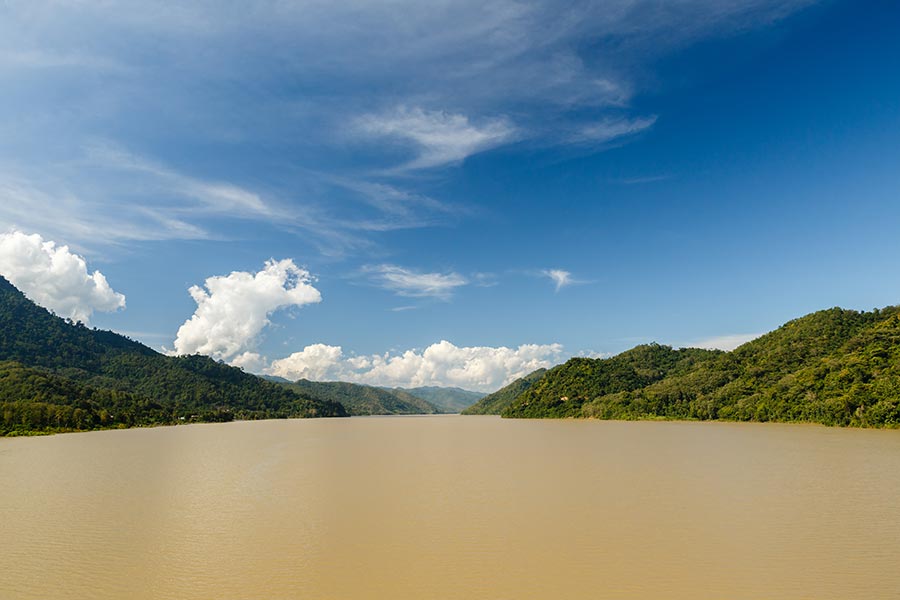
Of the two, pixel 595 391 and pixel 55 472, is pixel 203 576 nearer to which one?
pixel 55 472

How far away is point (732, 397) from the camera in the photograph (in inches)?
4198

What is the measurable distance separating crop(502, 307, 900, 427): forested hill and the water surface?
1996 inches

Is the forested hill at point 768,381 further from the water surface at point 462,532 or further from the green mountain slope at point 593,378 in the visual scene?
the water surface at point 462,532

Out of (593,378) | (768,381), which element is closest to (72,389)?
(593,378)

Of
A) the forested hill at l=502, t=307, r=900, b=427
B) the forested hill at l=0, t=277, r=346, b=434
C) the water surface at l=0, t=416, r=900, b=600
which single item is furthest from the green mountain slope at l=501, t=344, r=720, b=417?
the water surface at l=0, t=416, r=900, b=600

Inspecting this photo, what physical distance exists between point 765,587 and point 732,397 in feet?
354

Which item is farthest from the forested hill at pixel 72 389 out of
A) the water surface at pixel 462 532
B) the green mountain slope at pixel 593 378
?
the green mountain slope at pixel 593 378

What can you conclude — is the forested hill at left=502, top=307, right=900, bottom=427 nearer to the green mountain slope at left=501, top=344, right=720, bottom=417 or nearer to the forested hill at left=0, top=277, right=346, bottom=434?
the green mountain slope at left=501, top=344, right=720, bottom=417

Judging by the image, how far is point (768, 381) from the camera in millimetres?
104000

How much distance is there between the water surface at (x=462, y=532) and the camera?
42.3 feet

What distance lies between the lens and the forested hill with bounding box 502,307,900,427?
2970 inches

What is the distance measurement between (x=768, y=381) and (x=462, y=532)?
107367 millimetres

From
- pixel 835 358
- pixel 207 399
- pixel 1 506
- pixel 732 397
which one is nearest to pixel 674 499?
pixel 1 506

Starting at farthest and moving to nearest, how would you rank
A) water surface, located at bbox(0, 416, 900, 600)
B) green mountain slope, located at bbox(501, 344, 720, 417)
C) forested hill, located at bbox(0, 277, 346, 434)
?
green mountain slope, located at bbox(501, 344, 720, 417), forested hill, located at bbox(0, 277, 346, 434), water surface, located at bbox(0, 416, 900, 600)
